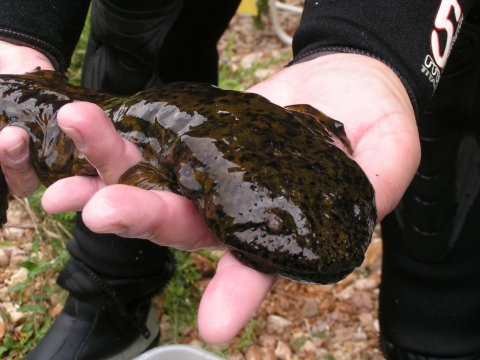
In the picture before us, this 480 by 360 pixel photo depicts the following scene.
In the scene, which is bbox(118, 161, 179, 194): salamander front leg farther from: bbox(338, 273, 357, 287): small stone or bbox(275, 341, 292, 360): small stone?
bbox(338, 273, 357, 287): small stone

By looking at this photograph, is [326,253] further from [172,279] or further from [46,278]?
[46,278]

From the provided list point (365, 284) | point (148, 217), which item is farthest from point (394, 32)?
point (365, 284)

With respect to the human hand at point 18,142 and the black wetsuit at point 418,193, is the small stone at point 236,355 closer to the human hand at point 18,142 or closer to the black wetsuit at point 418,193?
the black wetsuit at point 418,193

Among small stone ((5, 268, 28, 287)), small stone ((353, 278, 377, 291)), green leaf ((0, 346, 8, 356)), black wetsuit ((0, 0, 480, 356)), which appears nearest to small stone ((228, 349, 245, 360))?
black wetsuit ((0, 0, 480, 356))

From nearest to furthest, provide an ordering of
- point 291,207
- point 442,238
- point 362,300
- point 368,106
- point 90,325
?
point 291,207 → point 368,106 → point 442,238 → point 90,325 → point 362,300

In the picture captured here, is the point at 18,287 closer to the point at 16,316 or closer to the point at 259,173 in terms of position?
the point at 16,316

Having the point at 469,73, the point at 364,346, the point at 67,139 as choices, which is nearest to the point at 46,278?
the point at 67,139
